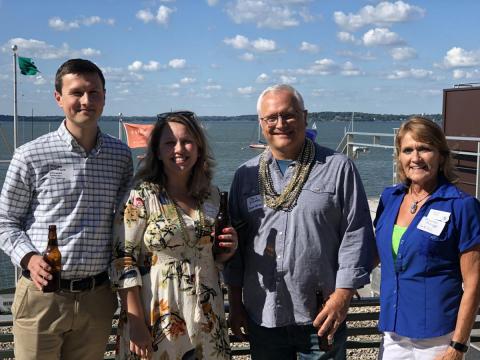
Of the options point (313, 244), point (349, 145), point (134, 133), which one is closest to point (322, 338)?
point (313, 244)

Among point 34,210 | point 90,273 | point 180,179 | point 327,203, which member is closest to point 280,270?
point 327,203

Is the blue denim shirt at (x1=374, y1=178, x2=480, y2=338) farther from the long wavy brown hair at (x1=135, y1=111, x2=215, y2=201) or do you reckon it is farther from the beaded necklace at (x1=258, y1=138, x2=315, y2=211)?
the long wavy brown hair at (x1=135, y1=111, x2=215, y2=201)

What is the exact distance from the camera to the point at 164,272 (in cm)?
304

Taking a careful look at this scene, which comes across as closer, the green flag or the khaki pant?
the khaki pant

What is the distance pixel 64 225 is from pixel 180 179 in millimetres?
645

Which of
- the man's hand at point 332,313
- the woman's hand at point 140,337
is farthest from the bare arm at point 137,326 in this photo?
the man's hand at point 332,313

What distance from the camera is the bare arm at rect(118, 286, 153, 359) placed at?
301 centimetres

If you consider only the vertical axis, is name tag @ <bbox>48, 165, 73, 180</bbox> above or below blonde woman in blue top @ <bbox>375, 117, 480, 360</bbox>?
above

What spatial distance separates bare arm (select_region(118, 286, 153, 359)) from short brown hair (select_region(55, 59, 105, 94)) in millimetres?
1136

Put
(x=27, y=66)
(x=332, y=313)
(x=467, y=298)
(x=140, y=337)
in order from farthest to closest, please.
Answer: (x=27, y=66) → (x=332, y=313) → (x=140, y=337) → (x=467, y=298)

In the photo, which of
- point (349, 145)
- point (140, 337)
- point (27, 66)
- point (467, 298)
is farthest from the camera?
point (27, 66)

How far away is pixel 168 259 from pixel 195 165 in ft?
1.73

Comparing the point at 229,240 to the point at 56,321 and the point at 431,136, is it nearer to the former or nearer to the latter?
the point at 56,321

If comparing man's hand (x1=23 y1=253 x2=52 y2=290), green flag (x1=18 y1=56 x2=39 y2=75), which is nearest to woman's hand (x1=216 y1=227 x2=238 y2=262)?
man's hand (x1=23 y1=253 x2=52 y2=290)
